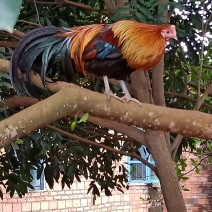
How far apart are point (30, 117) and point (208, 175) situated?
456 centimetres

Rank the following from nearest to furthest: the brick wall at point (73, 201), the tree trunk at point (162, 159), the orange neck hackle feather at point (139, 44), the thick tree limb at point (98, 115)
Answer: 1. the thick tree limb at point (98, 115)
2. the orange neck hackle feather at point (139, 44)
3. the tree trunk at point (162, 159)
4. the brick wall at point (73, 201)

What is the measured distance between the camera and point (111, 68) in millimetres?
1251

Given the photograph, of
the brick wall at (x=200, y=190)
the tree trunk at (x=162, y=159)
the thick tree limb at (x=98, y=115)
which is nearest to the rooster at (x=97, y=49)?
the thick tree limb at (x=98, y=115)

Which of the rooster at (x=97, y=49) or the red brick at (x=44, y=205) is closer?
the rooster at (x=97, y=49)

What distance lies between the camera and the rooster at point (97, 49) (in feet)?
3.96

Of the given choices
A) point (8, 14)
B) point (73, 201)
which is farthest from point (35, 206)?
Result: point (8, 14)

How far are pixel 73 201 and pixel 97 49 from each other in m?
3.56

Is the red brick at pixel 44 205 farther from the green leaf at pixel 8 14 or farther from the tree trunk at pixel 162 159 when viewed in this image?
the green leaf at pixel 8 14

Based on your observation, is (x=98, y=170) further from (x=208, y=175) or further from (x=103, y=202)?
(x=208, y=175)

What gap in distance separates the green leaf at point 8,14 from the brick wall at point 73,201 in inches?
158

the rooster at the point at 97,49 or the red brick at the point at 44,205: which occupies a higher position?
the rooster at the point at 97,49

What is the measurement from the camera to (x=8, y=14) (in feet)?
0.38

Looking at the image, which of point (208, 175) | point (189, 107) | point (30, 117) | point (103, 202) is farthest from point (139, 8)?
point (208, 175)

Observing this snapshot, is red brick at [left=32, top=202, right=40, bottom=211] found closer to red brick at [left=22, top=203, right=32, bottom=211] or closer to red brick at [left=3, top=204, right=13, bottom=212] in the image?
red brick at [left=22, top=203, right=32, bottom=211]
